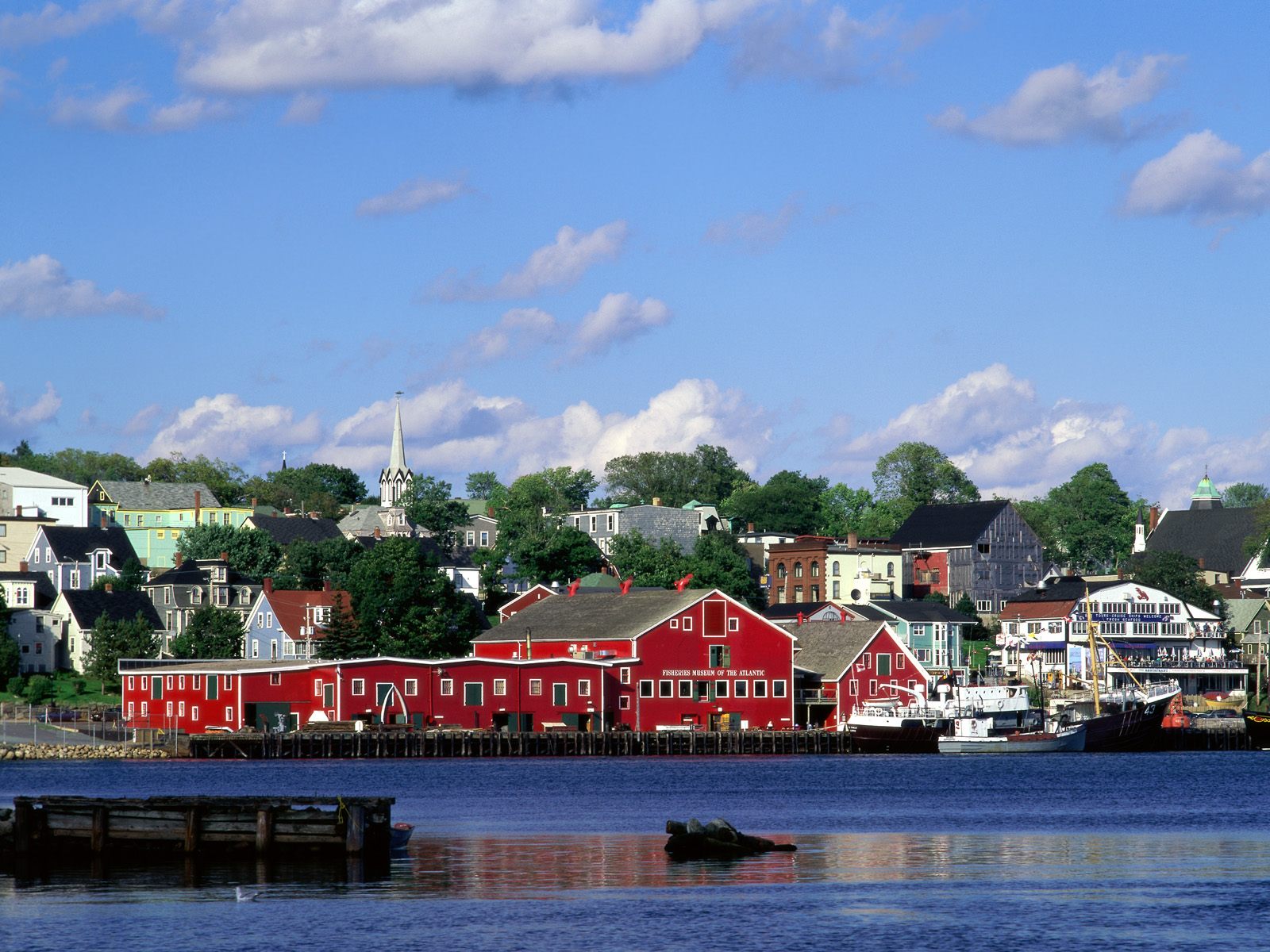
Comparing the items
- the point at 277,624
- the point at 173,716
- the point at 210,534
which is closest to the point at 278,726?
the point at 173,716

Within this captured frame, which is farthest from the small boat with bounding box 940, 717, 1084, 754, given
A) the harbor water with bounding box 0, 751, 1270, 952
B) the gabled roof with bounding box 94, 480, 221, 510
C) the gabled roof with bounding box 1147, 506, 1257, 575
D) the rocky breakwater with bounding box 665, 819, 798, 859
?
the gabled roof with bounding box 94, 480, 221, 510

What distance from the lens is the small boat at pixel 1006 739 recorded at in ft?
347

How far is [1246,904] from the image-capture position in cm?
3994

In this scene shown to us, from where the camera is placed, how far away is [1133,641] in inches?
5576

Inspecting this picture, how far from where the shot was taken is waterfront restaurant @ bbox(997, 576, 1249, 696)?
458 feet

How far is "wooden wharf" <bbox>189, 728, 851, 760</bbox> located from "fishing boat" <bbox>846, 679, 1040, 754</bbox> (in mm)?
1323

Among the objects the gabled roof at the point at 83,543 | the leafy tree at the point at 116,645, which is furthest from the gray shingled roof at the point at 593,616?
the gabled roof at the point at 83,543

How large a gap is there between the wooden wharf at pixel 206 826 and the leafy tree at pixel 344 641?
231 ft

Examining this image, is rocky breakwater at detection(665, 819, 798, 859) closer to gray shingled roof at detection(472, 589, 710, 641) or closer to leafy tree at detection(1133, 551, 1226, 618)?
gray shingled roof at detection(472, 589, 710, 641)

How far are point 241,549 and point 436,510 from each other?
108ft

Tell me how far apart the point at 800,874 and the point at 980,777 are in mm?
41975

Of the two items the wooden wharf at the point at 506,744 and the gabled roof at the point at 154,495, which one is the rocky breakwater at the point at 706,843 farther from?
the gabled roof at the point at 154,495

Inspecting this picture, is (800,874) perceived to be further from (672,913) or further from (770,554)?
(770,554)

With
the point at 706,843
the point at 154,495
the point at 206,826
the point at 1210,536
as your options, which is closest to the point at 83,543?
the point at 154,495
